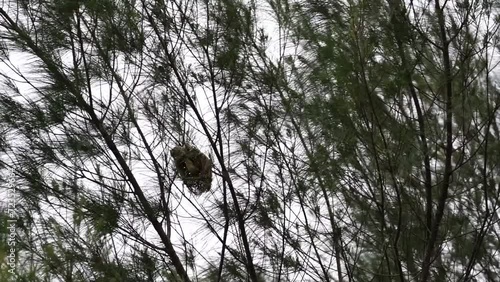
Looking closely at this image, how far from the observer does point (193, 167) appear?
386 cm

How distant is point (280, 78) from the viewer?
14.1 feet

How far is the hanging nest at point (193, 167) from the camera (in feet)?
12.7

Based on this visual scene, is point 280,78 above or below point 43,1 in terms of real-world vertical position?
below

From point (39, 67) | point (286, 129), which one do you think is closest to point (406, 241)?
point (286, 129)

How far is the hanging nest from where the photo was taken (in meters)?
3.87

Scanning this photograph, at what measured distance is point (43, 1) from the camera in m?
4.07

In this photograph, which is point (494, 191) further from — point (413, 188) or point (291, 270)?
point (291, 270)

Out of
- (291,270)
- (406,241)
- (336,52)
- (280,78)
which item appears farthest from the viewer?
(280,78)

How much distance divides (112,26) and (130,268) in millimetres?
1147

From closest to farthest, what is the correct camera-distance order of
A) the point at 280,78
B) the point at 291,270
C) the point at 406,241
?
the point at 406,241
the point at 291,270
the point at 280,78

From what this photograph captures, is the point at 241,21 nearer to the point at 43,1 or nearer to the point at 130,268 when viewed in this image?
the point at 43,1

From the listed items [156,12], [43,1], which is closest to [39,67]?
[43,1]

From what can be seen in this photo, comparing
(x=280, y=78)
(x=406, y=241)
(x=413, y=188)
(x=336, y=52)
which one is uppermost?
(x=280, y=78)

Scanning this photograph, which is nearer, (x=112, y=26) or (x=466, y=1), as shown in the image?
(x=466, y=1)
